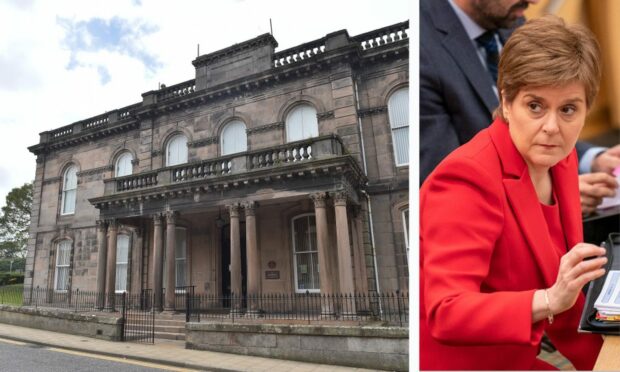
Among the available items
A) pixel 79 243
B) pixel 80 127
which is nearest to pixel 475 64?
pixel 79 243

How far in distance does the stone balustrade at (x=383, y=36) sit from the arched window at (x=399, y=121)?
68.6 inches

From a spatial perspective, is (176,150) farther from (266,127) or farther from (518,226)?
(518,226)

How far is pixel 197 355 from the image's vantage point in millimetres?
8953

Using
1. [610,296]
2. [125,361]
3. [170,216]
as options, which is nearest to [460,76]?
[610,296]

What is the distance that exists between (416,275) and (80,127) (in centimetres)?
2134

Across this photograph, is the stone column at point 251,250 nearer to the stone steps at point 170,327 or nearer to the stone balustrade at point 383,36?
the stone steps at point 170,327

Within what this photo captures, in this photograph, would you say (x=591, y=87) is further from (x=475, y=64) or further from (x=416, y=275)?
(x=416, y=275)

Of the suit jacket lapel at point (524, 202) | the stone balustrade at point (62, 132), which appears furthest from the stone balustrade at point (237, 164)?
the suit jacket lapel at point (524, 202)

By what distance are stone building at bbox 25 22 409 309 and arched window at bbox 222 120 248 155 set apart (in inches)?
1.7

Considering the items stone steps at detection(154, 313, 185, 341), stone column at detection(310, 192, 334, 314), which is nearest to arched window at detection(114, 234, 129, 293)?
stone steps at detection(154, 313, 185, 341)

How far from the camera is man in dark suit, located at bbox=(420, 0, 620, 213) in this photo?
133 cm

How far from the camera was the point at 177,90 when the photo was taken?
1612 cm

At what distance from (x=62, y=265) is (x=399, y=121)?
16.6 meters

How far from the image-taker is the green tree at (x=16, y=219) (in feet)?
118
